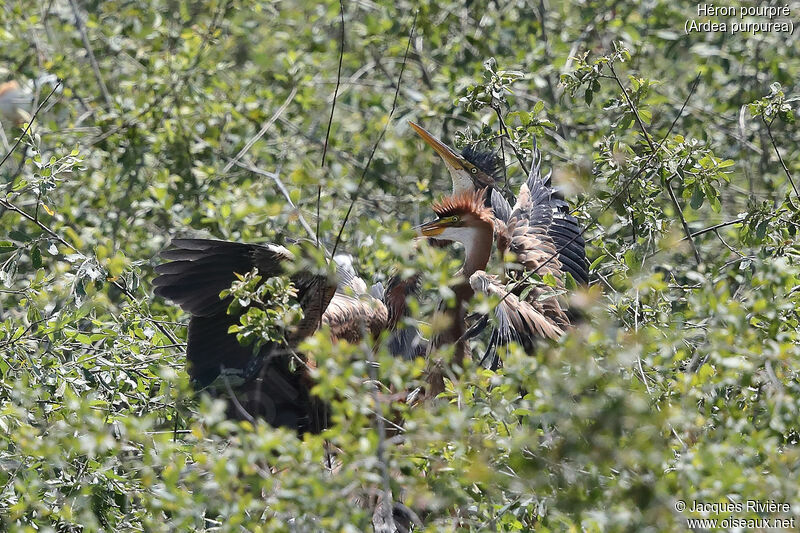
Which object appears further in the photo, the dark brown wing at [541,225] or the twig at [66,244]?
the dark brown wing at [541,225]

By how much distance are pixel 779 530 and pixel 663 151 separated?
1774 mm

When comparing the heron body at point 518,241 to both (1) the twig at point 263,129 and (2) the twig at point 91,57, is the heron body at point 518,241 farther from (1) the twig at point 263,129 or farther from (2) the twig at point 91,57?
(2) the twig at point 91,57

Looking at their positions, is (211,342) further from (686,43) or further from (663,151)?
(686,43)

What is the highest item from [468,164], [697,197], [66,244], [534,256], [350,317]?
[697,197]

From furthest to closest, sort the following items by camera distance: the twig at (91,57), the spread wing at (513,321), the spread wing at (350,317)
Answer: the twig at (91,57) → the spread wing at (350,317) → the spread wing at (513,321)

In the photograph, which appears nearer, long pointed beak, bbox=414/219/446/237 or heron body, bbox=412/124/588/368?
heron body, bbox=412/124/588/368

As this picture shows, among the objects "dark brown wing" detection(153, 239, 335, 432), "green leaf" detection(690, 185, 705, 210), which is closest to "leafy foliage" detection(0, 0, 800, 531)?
"green leaf" detection(690, 185, 705, 210)

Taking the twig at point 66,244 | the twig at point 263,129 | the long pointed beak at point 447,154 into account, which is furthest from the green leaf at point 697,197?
the twig at point 263,129

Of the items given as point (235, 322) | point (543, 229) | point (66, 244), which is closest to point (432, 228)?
point (543, 229)

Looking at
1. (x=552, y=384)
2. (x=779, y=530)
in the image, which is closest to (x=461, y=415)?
(x=552, y=384)

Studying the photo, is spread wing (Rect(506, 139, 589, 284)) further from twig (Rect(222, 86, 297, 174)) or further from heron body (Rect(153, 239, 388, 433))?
twig (Rect(222, 86, 297, 174))

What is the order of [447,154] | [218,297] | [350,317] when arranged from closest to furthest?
[218,297], [350,317], [447,154]

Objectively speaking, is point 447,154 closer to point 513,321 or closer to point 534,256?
point 534,256

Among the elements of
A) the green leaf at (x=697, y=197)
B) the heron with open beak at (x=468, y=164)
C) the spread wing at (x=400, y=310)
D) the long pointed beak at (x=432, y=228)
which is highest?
the green leaf at (x=697, y=197)
